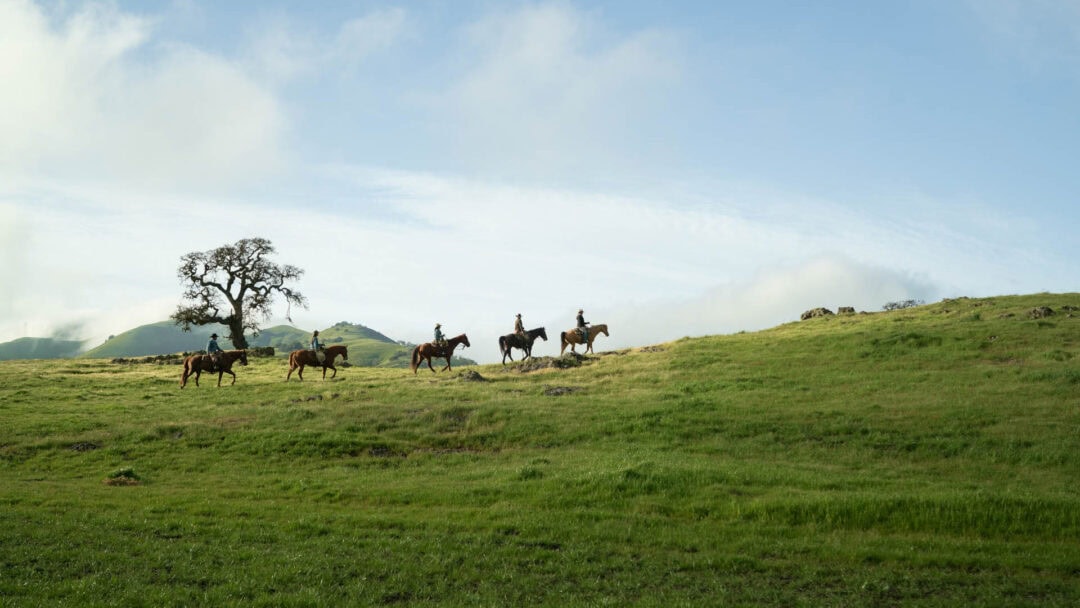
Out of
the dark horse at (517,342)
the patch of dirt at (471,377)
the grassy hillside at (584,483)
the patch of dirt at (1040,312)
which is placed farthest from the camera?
the dark horse at (517,342)

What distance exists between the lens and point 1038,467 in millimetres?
24016

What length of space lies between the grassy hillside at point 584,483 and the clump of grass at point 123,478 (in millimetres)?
207

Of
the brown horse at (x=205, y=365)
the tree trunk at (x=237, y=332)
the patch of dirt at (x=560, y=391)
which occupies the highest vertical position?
the tree trunk at (x=237, y=332)

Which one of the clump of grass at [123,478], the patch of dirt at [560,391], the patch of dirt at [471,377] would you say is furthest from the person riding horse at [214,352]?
the clump of grass at [123,478]

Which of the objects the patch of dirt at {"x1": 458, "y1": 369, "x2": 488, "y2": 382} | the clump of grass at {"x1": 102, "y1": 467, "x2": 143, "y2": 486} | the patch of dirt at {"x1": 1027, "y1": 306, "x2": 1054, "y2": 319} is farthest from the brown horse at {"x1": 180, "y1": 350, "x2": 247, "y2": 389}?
the patch of dirt at {"x1": 1027, "y1": 306, "x2": 1054, "y2": 319}

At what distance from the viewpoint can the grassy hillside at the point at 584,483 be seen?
13.3 meters

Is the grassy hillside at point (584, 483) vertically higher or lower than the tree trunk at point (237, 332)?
lower

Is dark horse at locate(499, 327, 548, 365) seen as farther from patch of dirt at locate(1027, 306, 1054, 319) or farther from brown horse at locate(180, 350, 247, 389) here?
patch of dirt at locate(1027, 306, 1054, 319)

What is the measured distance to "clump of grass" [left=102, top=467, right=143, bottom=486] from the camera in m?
24.7

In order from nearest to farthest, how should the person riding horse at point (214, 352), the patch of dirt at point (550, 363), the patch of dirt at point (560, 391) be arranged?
the patch of dirt at point (560, 391) < the person riding horse at point (214, 352) < the patch of dirt at point (550, 363)

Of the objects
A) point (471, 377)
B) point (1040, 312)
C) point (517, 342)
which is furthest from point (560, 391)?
point (1040, 312)

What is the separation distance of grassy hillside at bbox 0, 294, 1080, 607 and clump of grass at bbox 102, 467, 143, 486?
207mm

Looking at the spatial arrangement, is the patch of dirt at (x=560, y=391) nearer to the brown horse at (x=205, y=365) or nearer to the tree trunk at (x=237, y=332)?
the brown horse at (x=205, y=365)

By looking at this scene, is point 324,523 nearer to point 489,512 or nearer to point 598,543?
point 489,512
